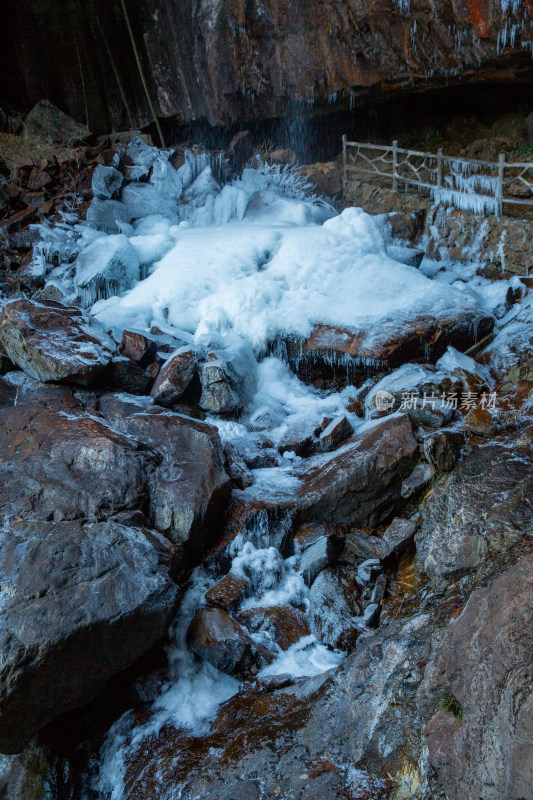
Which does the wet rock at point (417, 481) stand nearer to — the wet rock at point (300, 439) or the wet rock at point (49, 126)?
the wet rock at point (300, 439)

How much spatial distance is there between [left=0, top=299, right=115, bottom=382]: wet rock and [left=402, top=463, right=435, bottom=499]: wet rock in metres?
3.91

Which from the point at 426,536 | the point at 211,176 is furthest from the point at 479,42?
the point at 426,536

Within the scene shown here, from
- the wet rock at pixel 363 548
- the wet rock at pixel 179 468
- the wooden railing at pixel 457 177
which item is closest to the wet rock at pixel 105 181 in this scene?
the wooden railing at pixel 457 177

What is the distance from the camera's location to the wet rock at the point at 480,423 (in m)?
5.78

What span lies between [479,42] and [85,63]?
10169mm

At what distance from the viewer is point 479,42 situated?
354 inches

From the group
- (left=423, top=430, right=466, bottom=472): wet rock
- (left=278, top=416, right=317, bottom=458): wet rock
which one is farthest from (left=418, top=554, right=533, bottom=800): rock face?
(left=278, top=416, right=317, bottom=458): wet rock

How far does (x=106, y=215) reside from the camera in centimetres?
1114

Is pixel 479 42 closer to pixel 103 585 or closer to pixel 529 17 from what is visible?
pixel 529 17

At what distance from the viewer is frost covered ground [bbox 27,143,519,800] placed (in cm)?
528

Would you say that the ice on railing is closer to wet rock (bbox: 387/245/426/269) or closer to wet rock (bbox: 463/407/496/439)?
wet rock (bbox: 387/245/426/269)

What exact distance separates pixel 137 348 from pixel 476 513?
4782mm

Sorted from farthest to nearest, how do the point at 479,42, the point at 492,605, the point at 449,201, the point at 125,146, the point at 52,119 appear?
the point at 52,119 < the point at 125,146 < the point at 449,201 < the point at 479,42 < the point at 492,605

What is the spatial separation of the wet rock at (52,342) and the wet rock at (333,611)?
3744 mm
